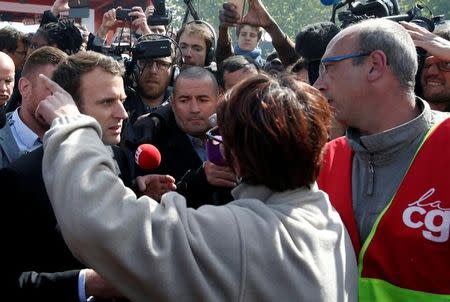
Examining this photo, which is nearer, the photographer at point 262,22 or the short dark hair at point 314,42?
the short dark hair at point 314,42

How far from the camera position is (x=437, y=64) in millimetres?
3609

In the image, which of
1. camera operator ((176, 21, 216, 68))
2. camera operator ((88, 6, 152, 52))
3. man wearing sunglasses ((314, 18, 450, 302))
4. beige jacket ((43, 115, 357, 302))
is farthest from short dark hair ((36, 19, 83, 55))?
beige jacket ((43, 115, 357, 302))

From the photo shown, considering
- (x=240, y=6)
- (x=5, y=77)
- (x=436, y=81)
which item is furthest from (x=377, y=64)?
(x=240, y=6)

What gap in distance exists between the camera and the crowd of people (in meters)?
1.67

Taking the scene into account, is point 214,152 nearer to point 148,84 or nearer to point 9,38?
point 148,84

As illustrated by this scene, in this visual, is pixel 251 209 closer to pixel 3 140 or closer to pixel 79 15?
pixel 3 140

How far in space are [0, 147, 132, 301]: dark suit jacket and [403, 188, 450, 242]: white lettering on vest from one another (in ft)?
3.70

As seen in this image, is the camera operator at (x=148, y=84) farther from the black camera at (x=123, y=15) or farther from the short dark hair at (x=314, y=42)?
the black camera at (x=123, y=15)

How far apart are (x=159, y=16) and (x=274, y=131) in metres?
4.75

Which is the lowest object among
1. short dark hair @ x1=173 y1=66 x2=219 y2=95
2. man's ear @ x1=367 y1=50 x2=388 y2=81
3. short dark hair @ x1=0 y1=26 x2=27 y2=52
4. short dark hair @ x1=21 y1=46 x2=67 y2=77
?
short dark hair @ x1=0 y1=26 x2=27 y2=52

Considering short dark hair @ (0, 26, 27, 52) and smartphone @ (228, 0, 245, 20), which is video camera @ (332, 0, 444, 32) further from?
short dark hair @ (0, 26, 27, 52)

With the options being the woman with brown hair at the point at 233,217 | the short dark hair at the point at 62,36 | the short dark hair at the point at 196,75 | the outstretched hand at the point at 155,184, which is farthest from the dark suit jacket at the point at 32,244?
the short dark hair at the point at 62,36

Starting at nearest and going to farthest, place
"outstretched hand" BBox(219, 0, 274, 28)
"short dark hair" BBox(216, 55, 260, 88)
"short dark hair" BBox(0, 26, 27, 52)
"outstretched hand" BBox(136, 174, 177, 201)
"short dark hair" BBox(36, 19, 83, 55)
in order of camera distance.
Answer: "outstretched hand" BBox(136, 174, 177, 201) → "short dark hair" BBox(216, 55, 260, 88) → "outstretched hand" BBox(219, 0, 274, 28) → "short dark hair" BBox(36, 19, 83, 55) → "short dark hair" BBox(0, 26, 27, 52)

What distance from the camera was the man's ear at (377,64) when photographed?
7.70 ft
